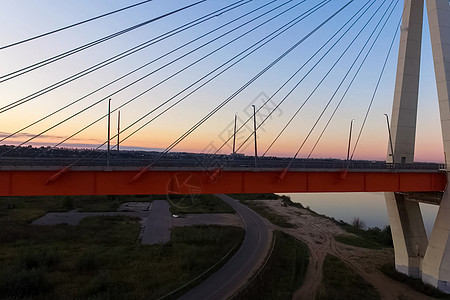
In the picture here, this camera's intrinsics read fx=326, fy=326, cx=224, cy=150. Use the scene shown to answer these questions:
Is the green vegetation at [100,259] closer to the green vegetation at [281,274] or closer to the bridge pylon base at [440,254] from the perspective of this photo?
the green vegetation at [281,274]

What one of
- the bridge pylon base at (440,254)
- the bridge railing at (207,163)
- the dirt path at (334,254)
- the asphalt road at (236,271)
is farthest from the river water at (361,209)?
the bridge railing at (207,163)

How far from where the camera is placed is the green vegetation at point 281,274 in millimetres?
17766

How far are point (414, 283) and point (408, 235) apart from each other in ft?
9.70

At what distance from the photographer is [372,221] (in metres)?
49.8

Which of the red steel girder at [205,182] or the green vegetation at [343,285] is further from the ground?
the red steel girder at [205,182]

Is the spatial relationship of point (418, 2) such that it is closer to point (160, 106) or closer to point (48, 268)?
point (160, 106)

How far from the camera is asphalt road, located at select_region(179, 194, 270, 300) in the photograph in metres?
17.5

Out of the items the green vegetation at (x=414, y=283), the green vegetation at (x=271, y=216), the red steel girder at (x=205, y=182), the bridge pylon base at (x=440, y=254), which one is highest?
the red steel girder at (x=205, y=182)

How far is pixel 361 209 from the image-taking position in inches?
2372

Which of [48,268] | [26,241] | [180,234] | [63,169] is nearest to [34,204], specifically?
[26,241]

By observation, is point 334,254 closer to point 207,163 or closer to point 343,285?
point 343,285

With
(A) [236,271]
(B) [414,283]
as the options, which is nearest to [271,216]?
(A) [236,271]

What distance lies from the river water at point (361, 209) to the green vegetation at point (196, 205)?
61.5ft

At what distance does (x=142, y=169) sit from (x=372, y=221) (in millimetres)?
45128
